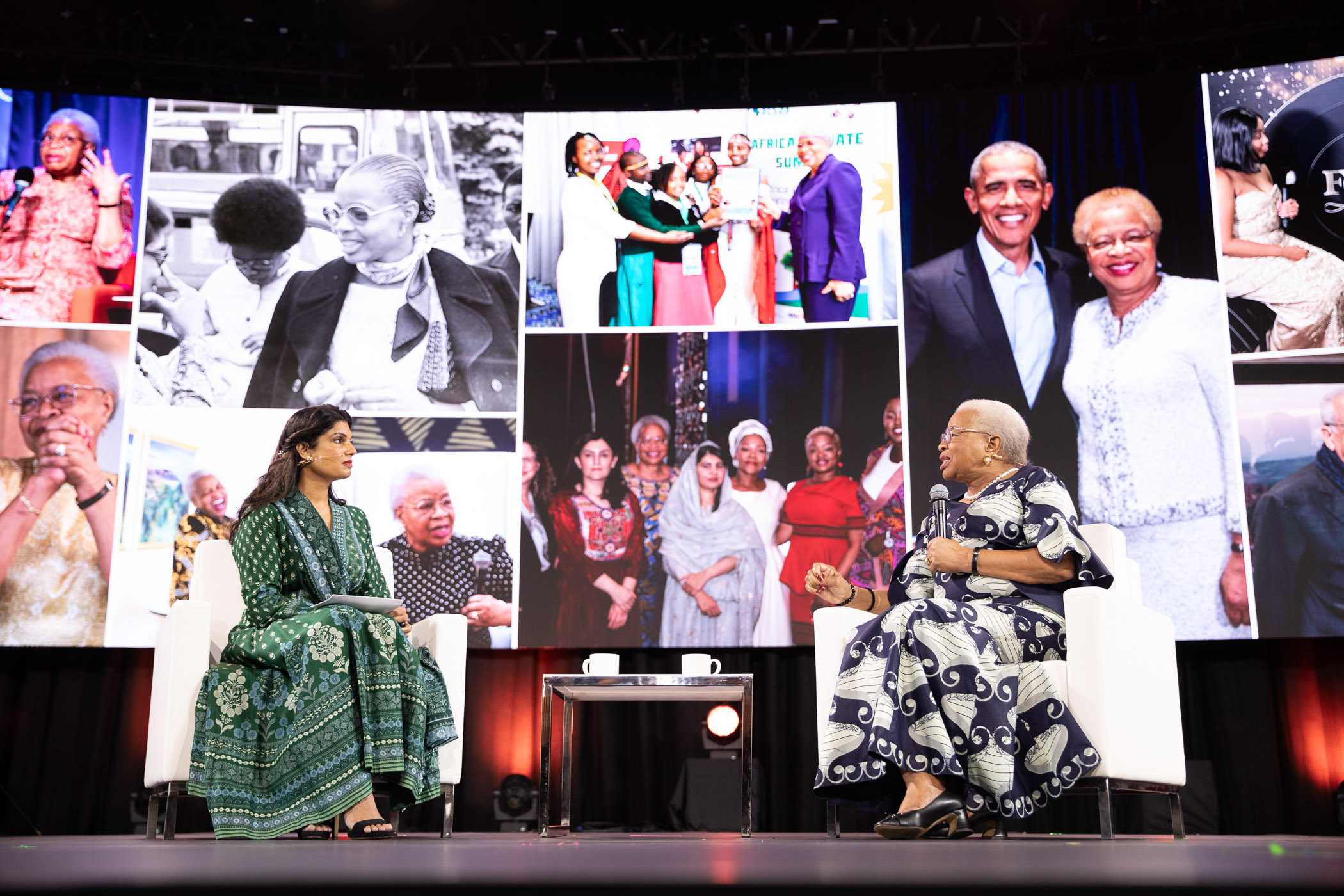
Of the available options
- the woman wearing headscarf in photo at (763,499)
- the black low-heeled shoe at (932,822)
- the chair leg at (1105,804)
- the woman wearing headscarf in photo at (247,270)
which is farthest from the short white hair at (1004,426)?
the woman wearing headscarf in photo at (247,270)

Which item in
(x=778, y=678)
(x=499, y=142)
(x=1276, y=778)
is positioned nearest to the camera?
(x=1276, y=778)

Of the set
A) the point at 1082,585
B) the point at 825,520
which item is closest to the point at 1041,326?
the point at 825,520

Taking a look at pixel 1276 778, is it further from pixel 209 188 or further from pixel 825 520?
pixel 209 188

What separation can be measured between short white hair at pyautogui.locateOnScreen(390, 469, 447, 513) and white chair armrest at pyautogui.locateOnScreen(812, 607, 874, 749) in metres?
1.89

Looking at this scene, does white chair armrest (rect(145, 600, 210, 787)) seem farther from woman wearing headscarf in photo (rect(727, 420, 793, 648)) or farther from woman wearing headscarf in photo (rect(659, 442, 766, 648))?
woman wearing headscarf in photo (rect(727, 420, 793, 648))

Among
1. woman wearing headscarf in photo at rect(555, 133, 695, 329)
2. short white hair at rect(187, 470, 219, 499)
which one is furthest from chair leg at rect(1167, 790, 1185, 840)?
short white hair at rect(187, 470, 219, 499)

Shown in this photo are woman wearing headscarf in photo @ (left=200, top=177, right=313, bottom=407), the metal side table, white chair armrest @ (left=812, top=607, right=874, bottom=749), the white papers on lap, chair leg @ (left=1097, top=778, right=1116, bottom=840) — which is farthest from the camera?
woman wearing headscarf in photo @ (left=200, top=177, right=313, bottom=407)

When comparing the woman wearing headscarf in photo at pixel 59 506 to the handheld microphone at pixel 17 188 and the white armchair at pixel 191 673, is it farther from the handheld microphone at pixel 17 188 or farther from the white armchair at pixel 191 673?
the white armchair at pixel 191 673

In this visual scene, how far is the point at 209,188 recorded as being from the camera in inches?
197

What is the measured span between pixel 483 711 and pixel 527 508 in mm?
767

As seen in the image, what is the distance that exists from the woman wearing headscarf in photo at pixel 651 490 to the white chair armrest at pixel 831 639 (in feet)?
→ 4.45

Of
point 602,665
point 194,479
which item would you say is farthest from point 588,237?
point 602,665

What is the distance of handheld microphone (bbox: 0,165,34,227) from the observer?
4918 millimetres

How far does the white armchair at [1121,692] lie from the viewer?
2.87 m
